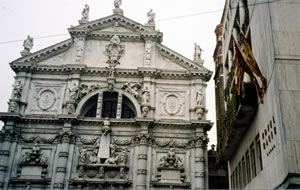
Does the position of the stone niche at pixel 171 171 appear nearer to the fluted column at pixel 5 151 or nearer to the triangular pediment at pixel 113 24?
the fluted column at pixel 5 151

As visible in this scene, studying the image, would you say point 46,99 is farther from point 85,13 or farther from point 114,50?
point 85,13

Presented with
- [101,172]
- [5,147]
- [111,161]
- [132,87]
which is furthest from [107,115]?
[5,147]

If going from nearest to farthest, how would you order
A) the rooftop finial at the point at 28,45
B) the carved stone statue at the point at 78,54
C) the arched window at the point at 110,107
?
the arched window at the point at 110,107, the carved stone statue at the point at 78,54, the rooftop finial at the point at 28,45

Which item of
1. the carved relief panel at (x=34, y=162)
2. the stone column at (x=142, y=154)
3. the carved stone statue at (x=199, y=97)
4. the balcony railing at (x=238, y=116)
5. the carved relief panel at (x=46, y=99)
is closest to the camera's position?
the balcony railing at (x=238, y=116)

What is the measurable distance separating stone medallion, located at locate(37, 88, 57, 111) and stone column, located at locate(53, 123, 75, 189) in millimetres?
2628

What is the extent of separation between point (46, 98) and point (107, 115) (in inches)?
197

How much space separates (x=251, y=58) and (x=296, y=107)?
2981 millimetres

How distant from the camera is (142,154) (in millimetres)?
23906

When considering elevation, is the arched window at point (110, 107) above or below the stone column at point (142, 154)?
above

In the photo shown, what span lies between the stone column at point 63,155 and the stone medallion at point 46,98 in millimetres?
2628

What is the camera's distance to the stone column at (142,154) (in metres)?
23.1

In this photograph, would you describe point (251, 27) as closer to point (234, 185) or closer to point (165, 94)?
point (234, 185)

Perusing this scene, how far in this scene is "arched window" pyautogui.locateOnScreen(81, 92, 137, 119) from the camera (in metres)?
26.7

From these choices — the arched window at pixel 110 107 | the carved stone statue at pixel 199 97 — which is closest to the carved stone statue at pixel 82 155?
the arched window at pixel 110 107
